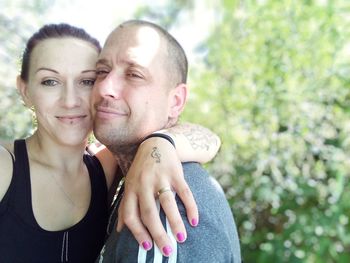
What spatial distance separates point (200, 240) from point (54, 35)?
1.01 meters

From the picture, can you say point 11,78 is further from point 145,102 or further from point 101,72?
point 145,102

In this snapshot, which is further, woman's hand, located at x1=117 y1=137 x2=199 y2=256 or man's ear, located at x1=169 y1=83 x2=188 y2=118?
man's ear, located at x1=169 y1=83 x2=188 y2=118

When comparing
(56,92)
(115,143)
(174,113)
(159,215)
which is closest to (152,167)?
Result: (159,215)

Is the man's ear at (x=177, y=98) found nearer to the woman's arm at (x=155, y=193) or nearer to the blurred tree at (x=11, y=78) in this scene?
the woman's arm at (x=155, y=193)

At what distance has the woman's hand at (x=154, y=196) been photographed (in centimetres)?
126

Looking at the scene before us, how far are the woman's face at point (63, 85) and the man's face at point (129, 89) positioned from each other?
94mm

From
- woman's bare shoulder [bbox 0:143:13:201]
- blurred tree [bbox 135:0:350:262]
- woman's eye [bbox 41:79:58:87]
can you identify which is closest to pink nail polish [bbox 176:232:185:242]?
woman's bare shoulder [bbox 0:143:13:201]

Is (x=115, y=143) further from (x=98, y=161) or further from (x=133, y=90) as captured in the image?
(x=98, y=161)

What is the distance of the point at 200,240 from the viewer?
129 centimetres

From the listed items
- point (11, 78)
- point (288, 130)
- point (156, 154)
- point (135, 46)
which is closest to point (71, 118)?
point (135, 46)

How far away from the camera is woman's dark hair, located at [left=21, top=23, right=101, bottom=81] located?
1866 mm

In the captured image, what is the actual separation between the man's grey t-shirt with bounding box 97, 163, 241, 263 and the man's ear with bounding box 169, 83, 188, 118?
0.38 meters

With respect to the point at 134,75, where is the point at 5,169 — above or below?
below

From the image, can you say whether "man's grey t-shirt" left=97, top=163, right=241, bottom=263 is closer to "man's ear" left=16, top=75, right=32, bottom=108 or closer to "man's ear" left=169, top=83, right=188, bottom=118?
"man's ear" left=169, top=83, right=188, bottom=118
